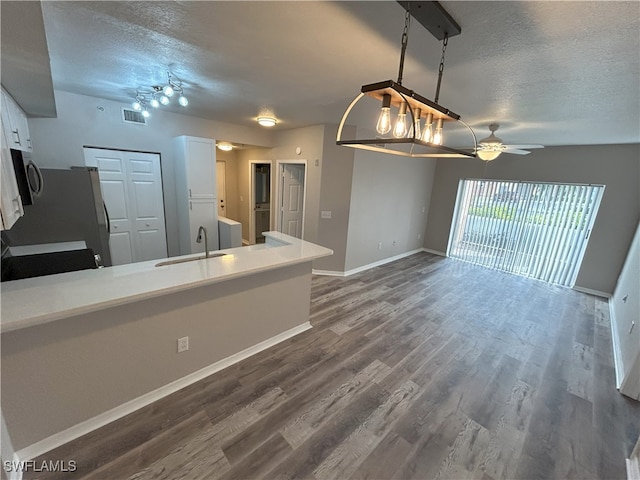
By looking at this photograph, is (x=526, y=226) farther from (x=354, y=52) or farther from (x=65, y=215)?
(x=65, y=215)

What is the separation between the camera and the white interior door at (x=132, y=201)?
3.59 metres

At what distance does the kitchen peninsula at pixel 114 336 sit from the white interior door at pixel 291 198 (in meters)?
2.88

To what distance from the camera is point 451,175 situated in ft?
20.0

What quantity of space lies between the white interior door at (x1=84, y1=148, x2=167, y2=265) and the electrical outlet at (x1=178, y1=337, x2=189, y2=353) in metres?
2.59

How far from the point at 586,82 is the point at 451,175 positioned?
4.37m

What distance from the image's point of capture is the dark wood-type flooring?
157 centimetres

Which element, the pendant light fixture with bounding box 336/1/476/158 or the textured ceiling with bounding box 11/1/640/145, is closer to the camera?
the pendant light fixture with bounding box 336/1/476/158

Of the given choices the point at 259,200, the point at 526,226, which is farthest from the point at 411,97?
the point at 526,226

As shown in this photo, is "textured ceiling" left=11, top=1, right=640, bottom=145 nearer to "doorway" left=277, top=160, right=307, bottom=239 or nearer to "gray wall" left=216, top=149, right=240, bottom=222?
"doorway" left=277, top=160, right=307, bottom=239

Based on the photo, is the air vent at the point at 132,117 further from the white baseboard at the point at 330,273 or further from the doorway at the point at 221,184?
the white baseboard at the point at 330,273

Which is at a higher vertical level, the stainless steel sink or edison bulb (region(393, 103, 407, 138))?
edison bulb (region(393, 103, 407, 138))

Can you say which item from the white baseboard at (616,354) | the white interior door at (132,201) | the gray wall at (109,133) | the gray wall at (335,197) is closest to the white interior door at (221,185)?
the gray wall at (109,133)

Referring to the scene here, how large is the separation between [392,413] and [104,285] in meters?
2.26

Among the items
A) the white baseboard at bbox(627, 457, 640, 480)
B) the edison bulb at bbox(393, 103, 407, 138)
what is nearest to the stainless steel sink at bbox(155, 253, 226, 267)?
the edison bulb at bbox(393, 103, 407, 138)
